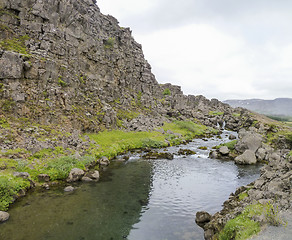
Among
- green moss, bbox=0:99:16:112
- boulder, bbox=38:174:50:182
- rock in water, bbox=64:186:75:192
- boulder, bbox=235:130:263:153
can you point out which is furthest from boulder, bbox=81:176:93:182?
boulder, bbox=235:130:263:153

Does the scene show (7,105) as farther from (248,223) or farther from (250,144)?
(250,144)

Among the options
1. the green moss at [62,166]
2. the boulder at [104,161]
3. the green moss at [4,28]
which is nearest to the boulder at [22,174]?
the green moss at [62,166]

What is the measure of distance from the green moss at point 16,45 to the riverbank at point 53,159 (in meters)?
18.6

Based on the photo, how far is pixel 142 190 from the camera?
32406 mm

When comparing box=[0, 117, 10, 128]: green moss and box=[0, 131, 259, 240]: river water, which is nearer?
box=[0, 131, 259, 240]: river water

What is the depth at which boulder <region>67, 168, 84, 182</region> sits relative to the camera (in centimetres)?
3317

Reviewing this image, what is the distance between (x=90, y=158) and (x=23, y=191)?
50.6 ft

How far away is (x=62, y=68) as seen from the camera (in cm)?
5553

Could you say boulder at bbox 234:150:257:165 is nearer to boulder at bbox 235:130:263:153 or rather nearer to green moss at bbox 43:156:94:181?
boulder at bbox 235:130:263:153

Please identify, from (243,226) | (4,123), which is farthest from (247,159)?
(4,123)

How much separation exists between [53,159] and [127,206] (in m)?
16.9

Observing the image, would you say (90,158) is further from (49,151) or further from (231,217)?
(231,217)

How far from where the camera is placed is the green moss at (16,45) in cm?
4536

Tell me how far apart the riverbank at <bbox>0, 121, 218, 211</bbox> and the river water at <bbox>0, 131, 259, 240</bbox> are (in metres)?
2.09
